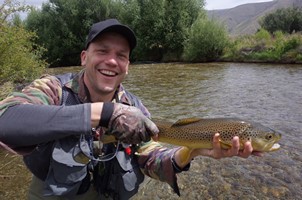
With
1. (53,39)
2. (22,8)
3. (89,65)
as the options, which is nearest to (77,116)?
(89,65)

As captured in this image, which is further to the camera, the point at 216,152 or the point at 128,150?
the point at 128,150

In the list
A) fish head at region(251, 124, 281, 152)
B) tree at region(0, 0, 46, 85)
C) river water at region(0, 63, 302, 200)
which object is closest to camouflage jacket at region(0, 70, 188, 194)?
fish head at region(251, 124, 281, 152)

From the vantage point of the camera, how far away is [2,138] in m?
2.04

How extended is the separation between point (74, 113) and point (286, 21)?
5245 centimetres

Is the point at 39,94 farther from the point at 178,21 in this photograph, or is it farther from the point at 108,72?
the point at 178,21

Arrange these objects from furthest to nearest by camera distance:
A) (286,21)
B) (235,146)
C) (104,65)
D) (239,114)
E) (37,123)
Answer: (286,21) < (239,114) < (104,65) < (235,146) < (37,123)

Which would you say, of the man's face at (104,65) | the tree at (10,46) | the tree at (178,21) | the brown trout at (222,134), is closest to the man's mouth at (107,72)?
the man's face at (104,65)

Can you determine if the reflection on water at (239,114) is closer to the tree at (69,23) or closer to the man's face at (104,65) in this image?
the man's face at (104,65)

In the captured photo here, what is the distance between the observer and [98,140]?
2.80 metres

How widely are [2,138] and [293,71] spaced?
18.4 m

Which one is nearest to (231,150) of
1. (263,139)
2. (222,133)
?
(222,133)

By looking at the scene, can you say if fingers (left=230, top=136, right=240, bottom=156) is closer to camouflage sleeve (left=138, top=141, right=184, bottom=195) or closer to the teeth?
camouflage sleeve (left=138, top=141, right=184, bottom=195)

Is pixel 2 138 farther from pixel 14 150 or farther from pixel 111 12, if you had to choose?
pixel 111 12

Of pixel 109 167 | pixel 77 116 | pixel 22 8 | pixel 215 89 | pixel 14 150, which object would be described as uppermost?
pixel 22 8
